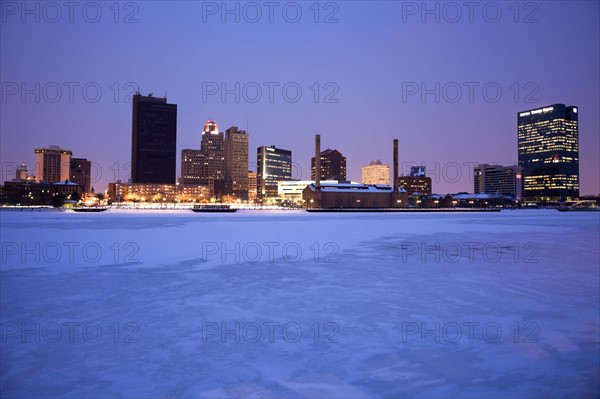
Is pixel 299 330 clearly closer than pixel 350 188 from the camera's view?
Answer: Yes

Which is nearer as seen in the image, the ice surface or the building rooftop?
the ice surface

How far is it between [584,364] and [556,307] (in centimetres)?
327

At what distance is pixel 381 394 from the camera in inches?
182

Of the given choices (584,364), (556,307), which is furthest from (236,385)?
(556,307)

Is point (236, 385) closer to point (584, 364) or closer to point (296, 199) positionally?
point (584, 364)

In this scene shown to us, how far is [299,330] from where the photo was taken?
688 centimetres

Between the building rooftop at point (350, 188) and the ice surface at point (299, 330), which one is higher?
the building rooftop at point (350, 188)

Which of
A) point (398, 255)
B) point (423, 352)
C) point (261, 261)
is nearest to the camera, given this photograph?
point (423, 352)

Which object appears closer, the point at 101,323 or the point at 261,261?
the point at 101,323

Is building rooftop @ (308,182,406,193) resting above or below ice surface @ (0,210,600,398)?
above

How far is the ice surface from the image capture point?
4859 millimetres

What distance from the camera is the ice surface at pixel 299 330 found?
4.86 metres

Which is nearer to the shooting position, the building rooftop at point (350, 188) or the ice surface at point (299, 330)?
the ice surface at point (299, 330)

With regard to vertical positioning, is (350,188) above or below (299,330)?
above
